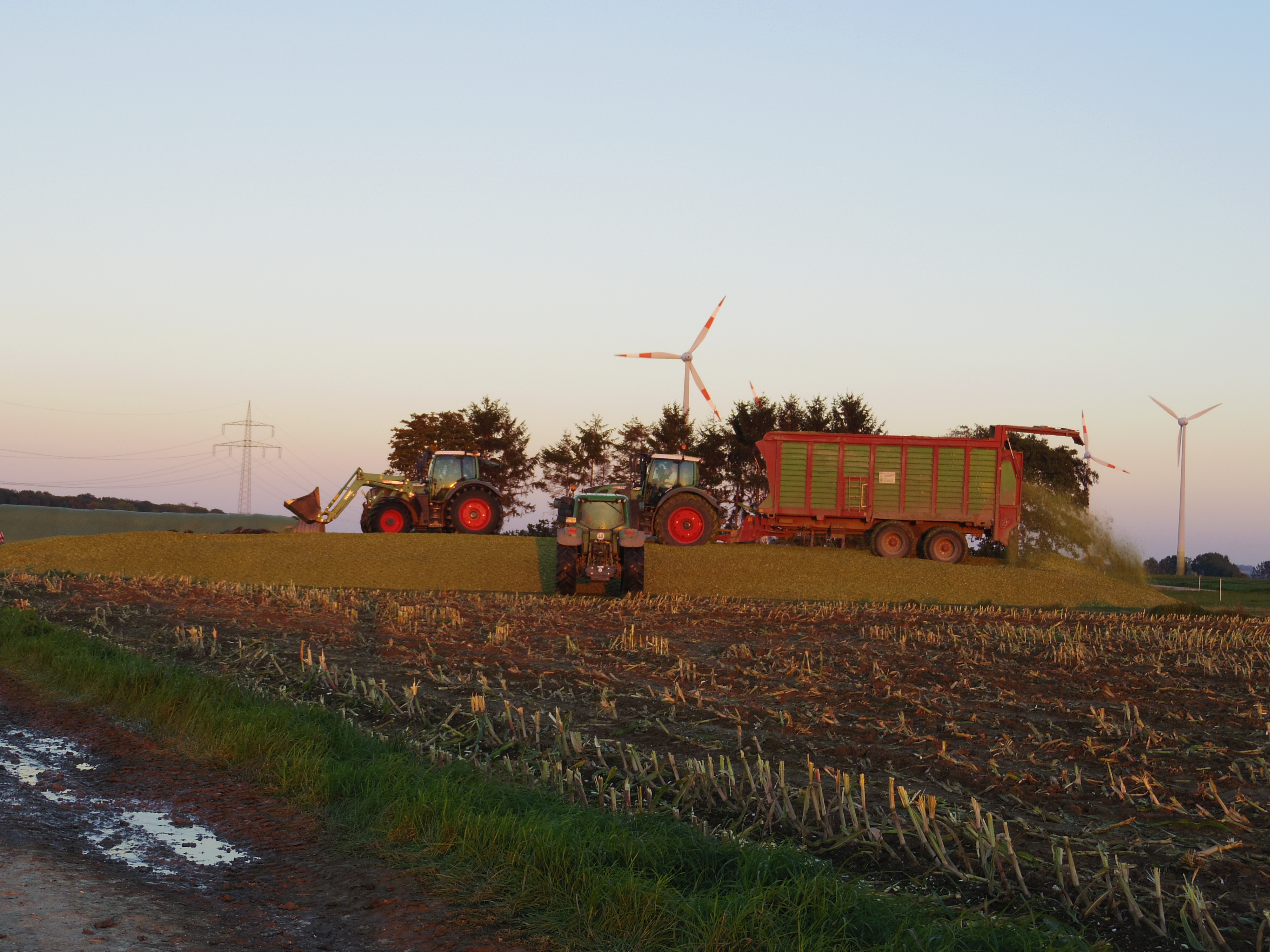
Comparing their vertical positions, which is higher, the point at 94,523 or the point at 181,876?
the point at 94,523

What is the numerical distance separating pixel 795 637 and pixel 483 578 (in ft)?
40.0

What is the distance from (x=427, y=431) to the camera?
5600 cm

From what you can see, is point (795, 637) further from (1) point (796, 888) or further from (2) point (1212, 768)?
(1) point (796, 888)

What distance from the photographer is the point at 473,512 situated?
31641mm

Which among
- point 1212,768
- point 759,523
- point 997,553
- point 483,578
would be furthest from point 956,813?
point 997,553

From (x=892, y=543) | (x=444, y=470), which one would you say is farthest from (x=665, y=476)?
(x=892, y=543)

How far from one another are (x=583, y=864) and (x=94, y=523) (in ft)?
157

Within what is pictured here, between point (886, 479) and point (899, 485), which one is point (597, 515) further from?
point (899, 485)

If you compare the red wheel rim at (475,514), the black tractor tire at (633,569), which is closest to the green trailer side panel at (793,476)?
the black tractor tire at (633,569)

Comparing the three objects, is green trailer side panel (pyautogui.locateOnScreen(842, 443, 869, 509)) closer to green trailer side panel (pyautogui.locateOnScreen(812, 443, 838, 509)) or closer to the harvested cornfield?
green trailer side panel (pyautogui.locateOnScreen(812, 443, 838, 509))

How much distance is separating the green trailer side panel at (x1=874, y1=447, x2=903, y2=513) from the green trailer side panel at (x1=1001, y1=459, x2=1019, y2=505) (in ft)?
9.59

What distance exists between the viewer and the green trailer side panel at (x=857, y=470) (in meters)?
30.7

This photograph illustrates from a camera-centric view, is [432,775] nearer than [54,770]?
Yes

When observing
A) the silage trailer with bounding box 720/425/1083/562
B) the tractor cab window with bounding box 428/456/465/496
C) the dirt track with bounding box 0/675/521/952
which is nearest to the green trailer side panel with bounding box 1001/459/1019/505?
the silage trailer with bounding box 720/425/1083/562
